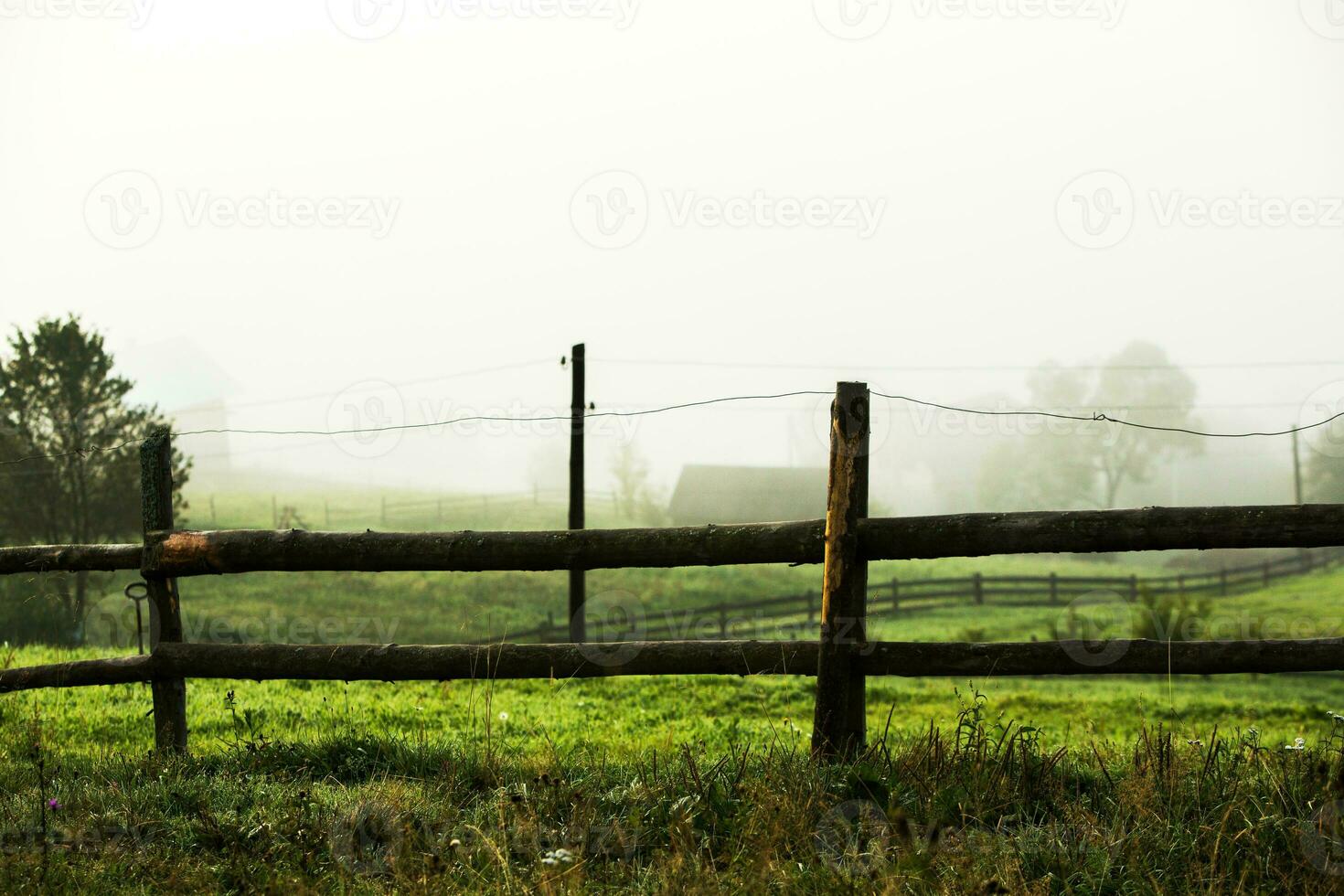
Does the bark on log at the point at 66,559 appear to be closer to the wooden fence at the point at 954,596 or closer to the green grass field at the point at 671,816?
the green grass field at the point at 671,816

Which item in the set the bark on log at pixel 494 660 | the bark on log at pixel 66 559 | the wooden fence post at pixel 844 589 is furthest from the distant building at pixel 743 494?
the wooden fence post at pixel 844 589

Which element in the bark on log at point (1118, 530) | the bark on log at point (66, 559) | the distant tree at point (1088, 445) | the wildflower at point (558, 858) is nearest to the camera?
the wildflower at point (558, 858)

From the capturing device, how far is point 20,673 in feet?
18.3

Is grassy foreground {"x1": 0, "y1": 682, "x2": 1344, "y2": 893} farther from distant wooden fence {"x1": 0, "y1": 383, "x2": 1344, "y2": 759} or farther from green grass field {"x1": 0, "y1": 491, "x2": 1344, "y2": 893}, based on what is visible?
distant wooden fence {"x1": 0, "y1": 383, "x2": 1344, "y2": 759}

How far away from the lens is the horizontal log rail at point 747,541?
13.9 ft

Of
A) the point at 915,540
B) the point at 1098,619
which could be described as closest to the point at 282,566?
the point at 915,540

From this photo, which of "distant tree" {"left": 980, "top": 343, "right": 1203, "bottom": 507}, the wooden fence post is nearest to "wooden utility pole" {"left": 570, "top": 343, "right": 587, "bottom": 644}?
the wooden fence post

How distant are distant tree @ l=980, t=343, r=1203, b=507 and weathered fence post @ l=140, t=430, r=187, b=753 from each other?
62.4 meters

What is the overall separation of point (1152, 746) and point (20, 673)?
19.9ft

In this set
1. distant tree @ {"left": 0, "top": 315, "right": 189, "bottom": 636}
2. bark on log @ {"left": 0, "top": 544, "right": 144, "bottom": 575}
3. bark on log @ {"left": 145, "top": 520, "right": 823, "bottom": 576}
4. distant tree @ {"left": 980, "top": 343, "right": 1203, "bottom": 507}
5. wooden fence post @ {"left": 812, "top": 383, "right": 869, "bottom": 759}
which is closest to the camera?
wooden fence post @ {"left": 812, "top": 383, "right": 869, "bottom": 759}

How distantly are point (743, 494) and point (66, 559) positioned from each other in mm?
49436

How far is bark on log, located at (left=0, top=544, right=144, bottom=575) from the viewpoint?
552cm

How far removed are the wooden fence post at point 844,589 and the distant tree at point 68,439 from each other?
23.0m

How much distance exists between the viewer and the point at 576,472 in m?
14.7
